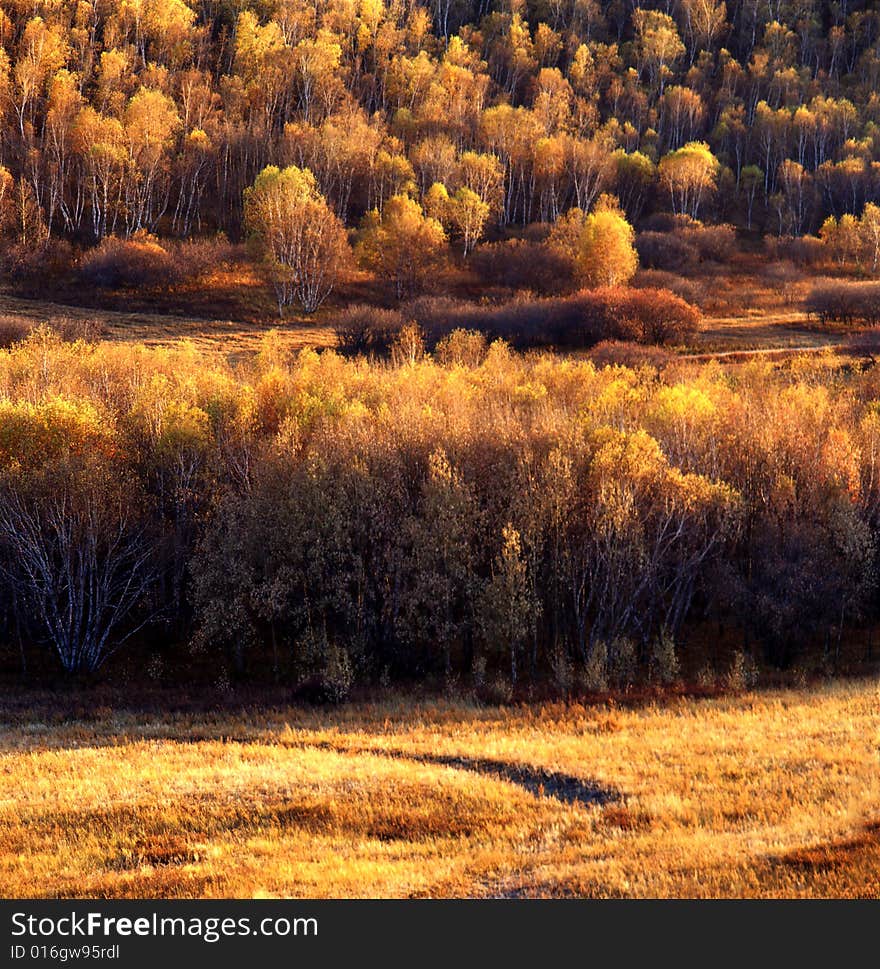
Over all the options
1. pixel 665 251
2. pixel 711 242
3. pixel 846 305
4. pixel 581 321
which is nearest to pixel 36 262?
pixel 581 321

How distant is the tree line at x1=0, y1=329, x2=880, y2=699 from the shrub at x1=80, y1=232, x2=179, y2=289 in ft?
161

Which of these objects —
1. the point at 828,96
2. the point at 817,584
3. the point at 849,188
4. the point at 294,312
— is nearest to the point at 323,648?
the point at 817,584

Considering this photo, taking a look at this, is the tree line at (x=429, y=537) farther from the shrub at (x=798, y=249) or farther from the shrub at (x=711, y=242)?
the shrub at (x=798, y=249)

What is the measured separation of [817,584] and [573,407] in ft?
64.2

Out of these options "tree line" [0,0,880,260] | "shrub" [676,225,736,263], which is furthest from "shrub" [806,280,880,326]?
"tree line" [0,0,880,260]

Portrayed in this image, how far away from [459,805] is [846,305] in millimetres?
86824

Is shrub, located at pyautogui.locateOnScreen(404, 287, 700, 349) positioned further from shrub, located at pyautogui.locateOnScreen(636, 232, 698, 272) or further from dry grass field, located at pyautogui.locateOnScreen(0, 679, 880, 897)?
dry grass field, located at pyautogui.locateOnScreen(0, 679, 880, 897)

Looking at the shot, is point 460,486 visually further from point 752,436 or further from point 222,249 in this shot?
point 222,249

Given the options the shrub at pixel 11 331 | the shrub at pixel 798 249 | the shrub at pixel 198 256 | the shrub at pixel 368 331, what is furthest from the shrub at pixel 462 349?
the shrub at pixel 798 249

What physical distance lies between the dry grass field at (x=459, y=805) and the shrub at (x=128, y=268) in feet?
242

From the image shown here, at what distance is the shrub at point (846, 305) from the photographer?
96.9 meters

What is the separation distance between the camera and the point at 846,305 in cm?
9688

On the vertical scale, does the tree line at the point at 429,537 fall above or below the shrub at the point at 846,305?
below

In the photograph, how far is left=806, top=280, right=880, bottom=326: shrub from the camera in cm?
9688
